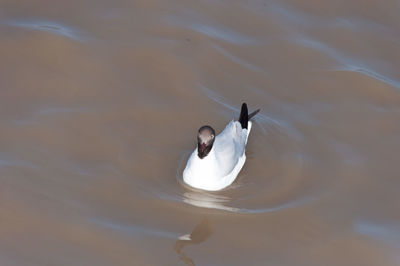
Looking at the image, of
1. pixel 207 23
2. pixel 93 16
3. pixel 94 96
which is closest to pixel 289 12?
pixel 207 23

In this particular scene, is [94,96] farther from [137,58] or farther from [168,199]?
[168,199]

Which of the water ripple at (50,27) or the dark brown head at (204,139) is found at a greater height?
the water ripple at (50,27)

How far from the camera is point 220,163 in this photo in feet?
23.8

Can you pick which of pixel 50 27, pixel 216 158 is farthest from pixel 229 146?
pixel 50 27

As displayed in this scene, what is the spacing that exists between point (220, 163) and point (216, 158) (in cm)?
8

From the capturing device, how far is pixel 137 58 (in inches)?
347

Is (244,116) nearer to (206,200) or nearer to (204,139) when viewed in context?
(204,139)

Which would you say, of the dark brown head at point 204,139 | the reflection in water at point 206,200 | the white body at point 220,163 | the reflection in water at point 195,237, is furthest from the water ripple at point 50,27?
the reflection in water at point 195,237

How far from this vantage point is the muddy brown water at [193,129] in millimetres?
6391

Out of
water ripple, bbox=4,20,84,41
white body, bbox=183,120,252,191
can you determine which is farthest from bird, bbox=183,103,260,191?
water ripple, bbox=4,20,84,41

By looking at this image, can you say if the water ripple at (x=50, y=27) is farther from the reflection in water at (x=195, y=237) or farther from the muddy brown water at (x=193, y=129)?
the reflection in water at (x=195, y=237)

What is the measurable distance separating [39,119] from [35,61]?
44.7 inches

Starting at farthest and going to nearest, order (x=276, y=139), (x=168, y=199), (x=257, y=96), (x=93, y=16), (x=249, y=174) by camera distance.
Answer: (x=93, y=16) → (x=257, y=96) → (x=276, y=139) → (x=249, y=174) → (x=168, y=199)

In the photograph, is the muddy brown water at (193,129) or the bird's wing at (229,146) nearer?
the muddy brown water at (193,129)
